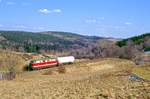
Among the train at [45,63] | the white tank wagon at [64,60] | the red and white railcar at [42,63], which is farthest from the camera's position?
the white tank wagon at [64,60]

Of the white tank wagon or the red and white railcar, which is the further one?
the white tank wagon

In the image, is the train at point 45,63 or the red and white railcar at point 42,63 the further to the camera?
the train at point 45,63

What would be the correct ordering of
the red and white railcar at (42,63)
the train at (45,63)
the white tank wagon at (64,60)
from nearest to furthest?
the red and white railcar at (42,63)
the train at (45,63)
the white tank wagon at (64,60)

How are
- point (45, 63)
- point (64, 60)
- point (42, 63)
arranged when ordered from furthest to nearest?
1. point (64, 60)
2. point (45, 63)
3. point (42, 63)

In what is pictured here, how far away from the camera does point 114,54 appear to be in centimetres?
14300

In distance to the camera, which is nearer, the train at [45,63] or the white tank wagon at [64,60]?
the train at [45,63]

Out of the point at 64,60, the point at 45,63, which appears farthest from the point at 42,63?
the point at 64,60

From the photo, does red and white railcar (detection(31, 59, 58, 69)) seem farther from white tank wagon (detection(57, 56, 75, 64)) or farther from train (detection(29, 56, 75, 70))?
white tank wagon (detection(57, 56, 75, 64))

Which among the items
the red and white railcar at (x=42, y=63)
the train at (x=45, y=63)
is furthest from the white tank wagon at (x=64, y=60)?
the red and white railcar at (x=42, y=63)

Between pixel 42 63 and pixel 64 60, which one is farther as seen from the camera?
pixel 64 60

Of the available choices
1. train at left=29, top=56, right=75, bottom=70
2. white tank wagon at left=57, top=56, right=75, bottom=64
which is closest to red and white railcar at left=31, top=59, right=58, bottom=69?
train at left=29, top=56, right=75, bottom=70

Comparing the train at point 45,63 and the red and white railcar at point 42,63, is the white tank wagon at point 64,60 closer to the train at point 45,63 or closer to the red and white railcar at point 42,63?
the train at point 45,63

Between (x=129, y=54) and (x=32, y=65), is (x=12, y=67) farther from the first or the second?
(x=129, y=54)

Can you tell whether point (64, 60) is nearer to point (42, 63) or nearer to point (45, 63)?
point (45, 63)
